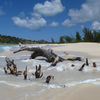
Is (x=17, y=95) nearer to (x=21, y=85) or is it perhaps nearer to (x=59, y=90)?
(x=21, y=85)

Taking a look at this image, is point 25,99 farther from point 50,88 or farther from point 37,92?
point 50,88

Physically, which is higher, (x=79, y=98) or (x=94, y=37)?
(x=94, y=37)

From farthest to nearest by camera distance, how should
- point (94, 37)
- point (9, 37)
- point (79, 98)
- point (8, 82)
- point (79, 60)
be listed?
point (9, 37) → point (94, 37) → point (79, 60) → point (8, 82) → point (79, 98)

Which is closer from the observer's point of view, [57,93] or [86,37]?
[57,93]

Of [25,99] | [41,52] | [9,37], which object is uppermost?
[9,37]

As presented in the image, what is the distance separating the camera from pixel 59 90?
6.99 ft

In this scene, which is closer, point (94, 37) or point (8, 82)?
point (8, 82)

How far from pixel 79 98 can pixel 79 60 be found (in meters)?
3.45

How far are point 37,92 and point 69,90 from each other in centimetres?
43

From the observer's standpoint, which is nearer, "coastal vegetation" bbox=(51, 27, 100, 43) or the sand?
the sand

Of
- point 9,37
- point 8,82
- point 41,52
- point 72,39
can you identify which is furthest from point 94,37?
point 9,37

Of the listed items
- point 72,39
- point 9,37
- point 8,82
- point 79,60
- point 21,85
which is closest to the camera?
point 21,85

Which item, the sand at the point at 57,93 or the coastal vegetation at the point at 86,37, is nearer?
the sand at the point at 57,93

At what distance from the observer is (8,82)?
8.43ft
